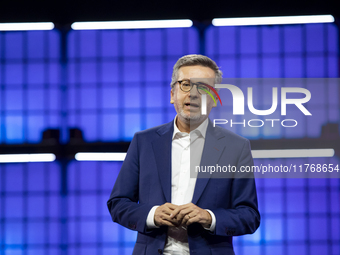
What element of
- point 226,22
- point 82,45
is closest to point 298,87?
point 226,22

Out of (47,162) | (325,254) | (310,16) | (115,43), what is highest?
(310,16)

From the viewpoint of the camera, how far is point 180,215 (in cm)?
175

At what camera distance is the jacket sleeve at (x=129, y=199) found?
6.09ft

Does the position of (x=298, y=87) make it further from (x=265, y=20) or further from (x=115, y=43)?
(x=115, y=43)

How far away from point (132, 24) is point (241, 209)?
5.66 ft

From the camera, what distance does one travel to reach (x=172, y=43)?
274 cm

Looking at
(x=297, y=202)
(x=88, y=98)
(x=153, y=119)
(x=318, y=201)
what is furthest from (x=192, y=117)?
(x=318, y=201)

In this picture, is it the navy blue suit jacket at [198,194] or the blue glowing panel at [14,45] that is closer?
the navy blue suit jacket at [198,194]

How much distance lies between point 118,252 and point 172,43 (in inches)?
69.0

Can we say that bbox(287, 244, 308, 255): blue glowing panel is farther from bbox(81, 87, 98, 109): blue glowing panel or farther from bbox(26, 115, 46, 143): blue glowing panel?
bbox(26, 115, 46, 143): blue glowing panel

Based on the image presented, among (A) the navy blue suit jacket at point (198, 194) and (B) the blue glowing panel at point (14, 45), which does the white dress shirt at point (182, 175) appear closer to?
(A) the navy blue suit jacket at point (198, 194)

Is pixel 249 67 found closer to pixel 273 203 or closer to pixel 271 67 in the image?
pixel 271 67

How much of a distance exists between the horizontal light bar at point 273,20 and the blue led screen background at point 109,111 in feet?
0.16

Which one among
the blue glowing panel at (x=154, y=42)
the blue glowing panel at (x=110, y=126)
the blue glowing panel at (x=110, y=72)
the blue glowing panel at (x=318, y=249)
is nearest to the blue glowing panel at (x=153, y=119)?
the blue glowing panel at (x=110, y=126)
